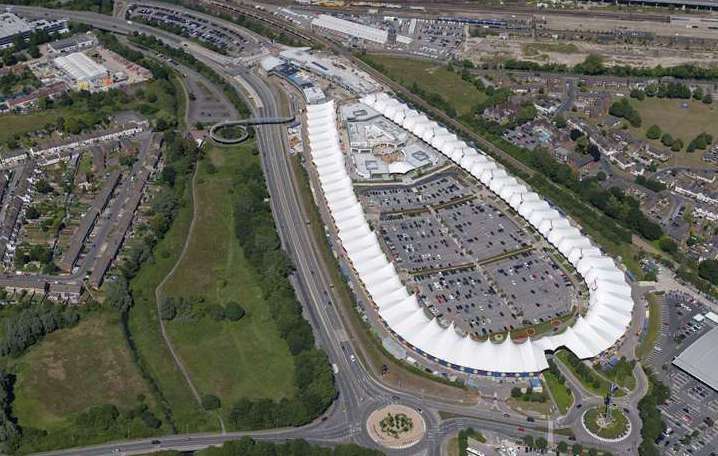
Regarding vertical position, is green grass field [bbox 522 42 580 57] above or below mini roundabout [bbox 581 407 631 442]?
above

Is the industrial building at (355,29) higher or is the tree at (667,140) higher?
the industrial building at (355,29)

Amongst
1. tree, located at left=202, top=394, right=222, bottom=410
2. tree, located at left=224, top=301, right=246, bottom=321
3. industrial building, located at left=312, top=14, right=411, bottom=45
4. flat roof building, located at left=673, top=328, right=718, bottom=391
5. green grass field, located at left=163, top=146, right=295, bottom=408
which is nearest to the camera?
tree, located at left=202, top=394, right=222, bottom=410

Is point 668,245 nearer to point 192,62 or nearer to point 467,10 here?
point 467,10

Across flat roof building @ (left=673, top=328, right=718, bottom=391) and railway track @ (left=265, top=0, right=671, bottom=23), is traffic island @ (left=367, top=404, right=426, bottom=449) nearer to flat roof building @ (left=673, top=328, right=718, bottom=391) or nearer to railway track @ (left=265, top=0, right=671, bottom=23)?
flat roof building @ (left=673, top=328, right=718, bottom=391)

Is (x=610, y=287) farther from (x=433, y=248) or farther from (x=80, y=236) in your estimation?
(x=80, y=236)

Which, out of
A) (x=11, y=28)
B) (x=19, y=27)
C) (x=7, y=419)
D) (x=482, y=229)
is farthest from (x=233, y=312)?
(x=19, y=27)

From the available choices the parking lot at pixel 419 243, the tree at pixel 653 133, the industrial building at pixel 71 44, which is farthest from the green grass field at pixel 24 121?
the tree at pixel 653 133

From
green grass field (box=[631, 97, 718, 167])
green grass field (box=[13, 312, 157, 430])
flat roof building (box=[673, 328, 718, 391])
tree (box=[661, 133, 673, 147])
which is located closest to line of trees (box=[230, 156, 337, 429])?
green grass field (box=[13, 312, 157, 430])

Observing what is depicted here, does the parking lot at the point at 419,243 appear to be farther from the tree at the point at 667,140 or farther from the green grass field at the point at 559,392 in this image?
the tree at the point at 667,140
